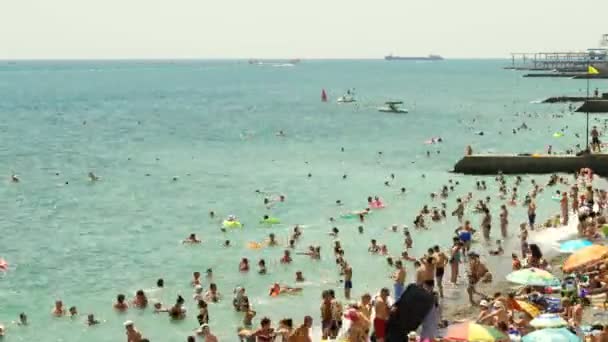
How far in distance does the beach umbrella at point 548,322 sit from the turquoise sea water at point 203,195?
7804 mm

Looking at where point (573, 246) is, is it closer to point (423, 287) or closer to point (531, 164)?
point (423, 287)

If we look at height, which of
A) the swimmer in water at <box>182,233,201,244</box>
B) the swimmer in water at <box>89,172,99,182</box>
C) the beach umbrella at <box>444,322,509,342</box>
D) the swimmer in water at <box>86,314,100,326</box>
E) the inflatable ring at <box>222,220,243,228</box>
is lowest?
the swimmer in water at <box>86,314,100,326</box>

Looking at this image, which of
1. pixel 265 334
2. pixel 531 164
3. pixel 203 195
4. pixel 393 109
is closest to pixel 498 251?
pixel 265 334

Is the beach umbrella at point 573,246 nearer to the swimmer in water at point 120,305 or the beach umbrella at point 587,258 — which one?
the beach umbrella at point 587,258

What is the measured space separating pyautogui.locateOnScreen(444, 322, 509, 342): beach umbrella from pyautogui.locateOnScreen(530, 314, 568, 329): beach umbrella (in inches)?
26.1

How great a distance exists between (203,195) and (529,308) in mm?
27561

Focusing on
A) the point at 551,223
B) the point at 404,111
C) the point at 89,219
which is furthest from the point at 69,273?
the point at 404,111

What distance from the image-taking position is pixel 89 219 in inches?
1467

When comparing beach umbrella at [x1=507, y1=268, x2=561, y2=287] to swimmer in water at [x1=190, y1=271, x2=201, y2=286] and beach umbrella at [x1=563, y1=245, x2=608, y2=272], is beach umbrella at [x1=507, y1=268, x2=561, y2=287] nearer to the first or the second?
beach umbrella at [x1=563, y1=245, x2=608, y2=272]

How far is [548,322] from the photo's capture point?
48.1 ft

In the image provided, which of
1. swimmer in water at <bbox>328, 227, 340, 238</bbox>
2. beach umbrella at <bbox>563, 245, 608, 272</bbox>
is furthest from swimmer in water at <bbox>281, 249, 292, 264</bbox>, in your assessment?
beach umbrella at <bbox>563, 245, 608, 272</bbox>

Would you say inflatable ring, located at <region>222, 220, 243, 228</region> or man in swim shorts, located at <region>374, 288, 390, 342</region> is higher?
man in swim shorts, located at <region>374, 288, 390, 342</region>

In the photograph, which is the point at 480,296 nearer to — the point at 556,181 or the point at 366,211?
the point at 366,211

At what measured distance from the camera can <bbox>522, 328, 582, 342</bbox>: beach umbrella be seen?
13727mm
